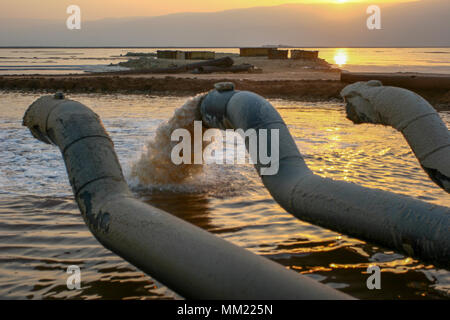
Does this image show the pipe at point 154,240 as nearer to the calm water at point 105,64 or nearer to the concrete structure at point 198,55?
the calm water at point 105,64

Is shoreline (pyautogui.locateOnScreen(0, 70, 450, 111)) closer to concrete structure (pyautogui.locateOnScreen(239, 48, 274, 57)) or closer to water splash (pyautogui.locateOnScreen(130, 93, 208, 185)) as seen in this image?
water splash (pyautogui.locateOnScreen(130, 93, 208, 185))

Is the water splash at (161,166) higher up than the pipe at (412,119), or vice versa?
the pipe at (412,119)

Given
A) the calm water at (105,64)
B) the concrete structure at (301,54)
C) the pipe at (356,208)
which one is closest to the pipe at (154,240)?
the pipe at (356,208)

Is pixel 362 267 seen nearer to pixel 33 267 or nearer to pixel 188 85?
pixel 33 267

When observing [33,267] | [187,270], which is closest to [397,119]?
[187,270]

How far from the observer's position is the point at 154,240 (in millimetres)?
2543

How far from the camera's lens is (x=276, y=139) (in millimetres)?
4258

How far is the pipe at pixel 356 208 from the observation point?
2900mm

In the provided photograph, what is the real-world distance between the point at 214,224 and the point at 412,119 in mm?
2103

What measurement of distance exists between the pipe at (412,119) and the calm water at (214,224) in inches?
32.4

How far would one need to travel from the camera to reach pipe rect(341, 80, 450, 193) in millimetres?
4137

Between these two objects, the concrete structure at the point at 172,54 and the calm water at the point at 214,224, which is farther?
the concrete structure at the point at 172,54

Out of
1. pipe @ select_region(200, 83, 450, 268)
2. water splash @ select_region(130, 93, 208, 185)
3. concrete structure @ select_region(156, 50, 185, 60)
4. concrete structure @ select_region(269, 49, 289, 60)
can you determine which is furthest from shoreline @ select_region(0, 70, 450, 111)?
concrete structure @ select_region(156, 50, 185, 60)

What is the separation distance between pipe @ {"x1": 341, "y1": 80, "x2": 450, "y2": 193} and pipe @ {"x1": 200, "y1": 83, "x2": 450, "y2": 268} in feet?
3.39
